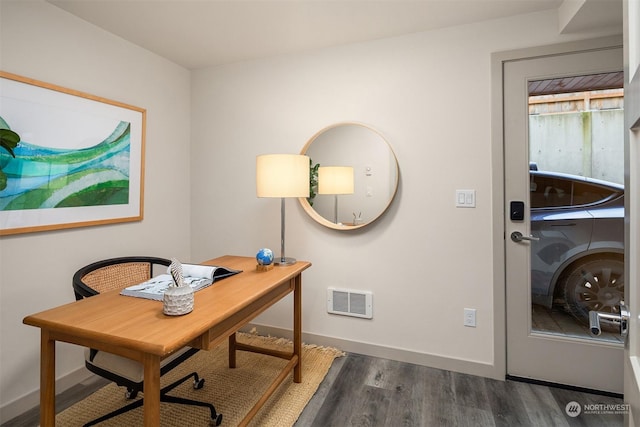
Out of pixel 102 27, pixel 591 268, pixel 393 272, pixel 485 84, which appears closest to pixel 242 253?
pixel 393 272

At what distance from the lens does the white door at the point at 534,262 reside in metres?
1.98

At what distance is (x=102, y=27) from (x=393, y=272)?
105 inches

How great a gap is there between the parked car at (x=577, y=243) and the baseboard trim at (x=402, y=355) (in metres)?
0.57

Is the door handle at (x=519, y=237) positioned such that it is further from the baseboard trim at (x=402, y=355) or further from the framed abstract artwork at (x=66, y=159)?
the framed abstract artwork at (x=66, y=159)

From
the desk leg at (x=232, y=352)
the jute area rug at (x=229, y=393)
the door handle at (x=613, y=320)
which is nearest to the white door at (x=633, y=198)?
the door handle at (x=613, y=320)

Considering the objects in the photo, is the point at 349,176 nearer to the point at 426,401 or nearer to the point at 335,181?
the point at 335,181

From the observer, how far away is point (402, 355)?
2.37 metres

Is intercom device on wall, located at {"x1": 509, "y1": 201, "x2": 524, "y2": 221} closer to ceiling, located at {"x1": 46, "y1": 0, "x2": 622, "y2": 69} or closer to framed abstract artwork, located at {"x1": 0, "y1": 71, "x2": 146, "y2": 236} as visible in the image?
ceiling, located at {"x1": 46, "y1": 0, "x2": 622, "y2": 69}

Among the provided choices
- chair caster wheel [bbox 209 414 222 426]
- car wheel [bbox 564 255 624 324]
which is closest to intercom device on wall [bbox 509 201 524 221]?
car wheel [bbox 564 255 624 324]

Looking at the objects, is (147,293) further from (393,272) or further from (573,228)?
(573,228)

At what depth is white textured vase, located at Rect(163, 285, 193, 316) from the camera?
1.20m

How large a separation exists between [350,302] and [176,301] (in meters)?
1.56

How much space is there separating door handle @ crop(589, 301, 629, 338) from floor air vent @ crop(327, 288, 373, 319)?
68.5 inches

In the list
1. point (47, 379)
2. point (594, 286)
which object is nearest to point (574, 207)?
point (594, 286)
